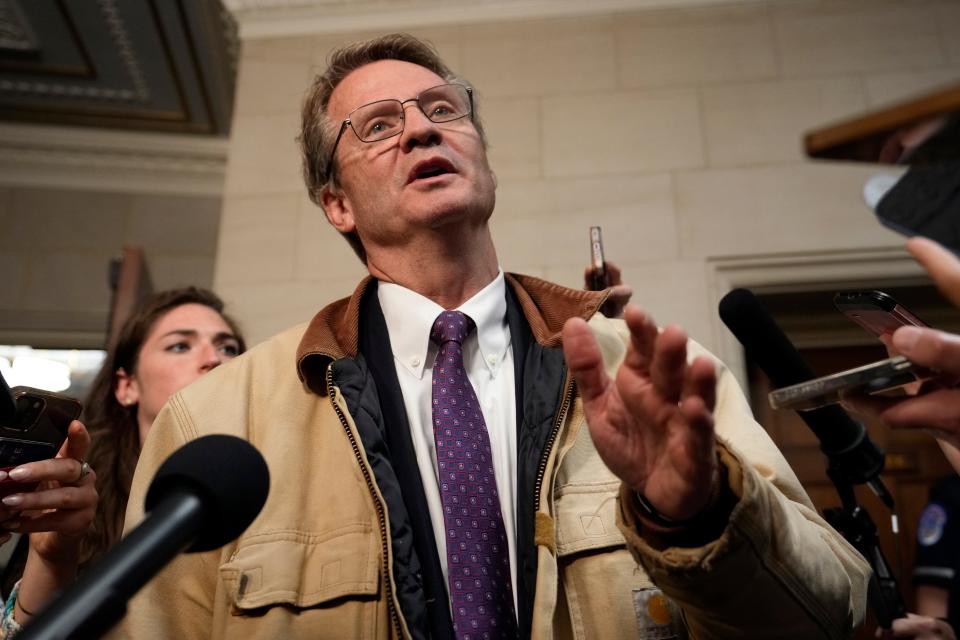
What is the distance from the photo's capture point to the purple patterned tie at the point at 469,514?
42.4 inches

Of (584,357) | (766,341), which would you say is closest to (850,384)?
(584,357)

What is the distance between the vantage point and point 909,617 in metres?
1.28

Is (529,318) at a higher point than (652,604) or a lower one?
higher

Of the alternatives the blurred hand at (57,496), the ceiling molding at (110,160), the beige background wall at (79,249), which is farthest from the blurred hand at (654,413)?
the ceiling molding at (110,160)

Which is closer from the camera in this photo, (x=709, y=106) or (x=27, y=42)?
(x=709, y=106)

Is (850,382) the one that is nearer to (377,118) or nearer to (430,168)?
(430,168)

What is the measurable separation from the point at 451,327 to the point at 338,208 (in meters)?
0.54

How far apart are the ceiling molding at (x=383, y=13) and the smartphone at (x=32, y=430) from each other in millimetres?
2764

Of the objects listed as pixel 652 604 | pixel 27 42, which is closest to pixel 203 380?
pixel 652 604

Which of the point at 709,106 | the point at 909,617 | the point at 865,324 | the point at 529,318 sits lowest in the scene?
the point at 909,617

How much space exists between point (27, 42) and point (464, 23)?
1938 mm

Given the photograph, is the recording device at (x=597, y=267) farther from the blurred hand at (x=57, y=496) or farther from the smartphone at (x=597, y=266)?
the blurred hand at (x=57, y=496)

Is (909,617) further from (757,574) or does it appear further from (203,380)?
(203,380)

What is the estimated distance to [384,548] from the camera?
1.09 meters
